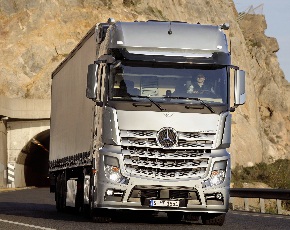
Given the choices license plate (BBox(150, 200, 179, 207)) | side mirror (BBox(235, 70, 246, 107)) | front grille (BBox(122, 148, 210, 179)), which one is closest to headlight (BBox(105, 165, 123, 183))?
front grille (BBox(122, 148, 210, 179))

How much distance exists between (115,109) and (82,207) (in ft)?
9.05

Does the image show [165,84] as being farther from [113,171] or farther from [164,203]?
[164,203]

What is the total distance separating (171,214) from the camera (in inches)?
705

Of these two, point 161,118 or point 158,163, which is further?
point 161,118

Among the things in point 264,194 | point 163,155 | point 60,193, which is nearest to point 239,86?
point 163,155

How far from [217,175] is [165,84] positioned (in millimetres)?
1800

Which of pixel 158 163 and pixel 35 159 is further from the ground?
pixel 35 159

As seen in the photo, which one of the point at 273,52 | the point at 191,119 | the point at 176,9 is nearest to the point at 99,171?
the point at 191,119

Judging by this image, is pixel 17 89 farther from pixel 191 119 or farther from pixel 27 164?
pixel 191 119

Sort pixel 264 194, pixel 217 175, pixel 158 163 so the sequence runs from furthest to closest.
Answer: pixel 264 194, pixel 217 175, pixel 158 163

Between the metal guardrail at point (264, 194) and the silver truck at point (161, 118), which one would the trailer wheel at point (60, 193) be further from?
the metal guardrail at point (264, 194)

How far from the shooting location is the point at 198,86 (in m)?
15.7

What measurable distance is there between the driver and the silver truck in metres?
0.02

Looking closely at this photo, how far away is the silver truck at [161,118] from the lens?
15.2 meters
